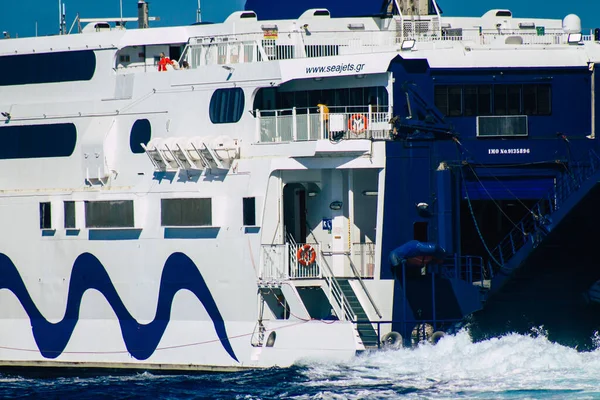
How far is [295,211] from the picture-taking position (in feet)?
107

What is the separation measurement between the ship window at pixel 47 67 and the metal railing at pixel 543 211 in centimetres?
1179

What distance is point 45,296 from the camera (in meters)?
34.5

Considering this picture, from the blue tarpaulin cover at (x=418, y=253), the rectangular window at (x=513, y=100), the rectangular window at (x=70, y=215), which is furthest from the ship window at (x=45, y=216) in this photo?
the rectangular window at (x=513, y=100)

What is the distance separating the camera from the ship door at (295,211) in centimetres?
3262

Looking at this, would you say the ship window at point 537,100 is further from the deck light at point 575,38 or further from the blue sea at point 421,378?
the blue sea at point 421,378

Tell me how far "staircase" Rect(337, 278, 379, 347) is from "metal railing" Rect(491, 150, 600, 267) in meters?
3.30

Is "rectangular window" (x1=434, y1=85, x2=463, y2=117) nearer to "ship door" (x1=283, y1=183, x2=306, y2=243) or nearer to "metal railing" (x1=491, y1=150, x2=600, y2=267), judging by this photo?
"metal railing" (x1=491, y1=150, x2=600, y2=267)

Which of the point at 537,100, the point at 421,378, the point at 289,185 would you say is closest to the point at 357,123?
the point at 289,185

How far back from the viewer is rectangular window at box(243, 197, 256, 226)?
3158 centimetres

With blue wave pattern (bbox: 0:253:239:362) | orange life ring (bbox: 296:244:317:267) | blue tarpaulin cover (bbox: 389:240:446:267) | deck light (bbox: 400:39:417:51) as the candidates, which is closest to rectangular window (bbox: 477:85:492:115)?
deck light (bbox: 400:39:417:51)

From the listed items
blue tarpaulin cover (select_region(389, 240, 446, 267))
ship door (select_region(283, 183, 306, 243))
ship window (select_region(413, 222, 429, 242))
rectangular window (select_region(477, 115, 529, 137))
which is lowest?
blue tarpaulin cover (select_region(389, 240, 446, 267))

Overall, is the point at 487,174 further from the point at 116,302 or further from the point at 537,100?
the point at 116,302

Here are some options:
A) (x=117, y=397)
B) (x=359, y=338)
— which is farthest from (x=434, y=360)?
(x=117, y=397)

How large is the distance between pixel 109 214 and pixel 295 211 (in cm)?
479
